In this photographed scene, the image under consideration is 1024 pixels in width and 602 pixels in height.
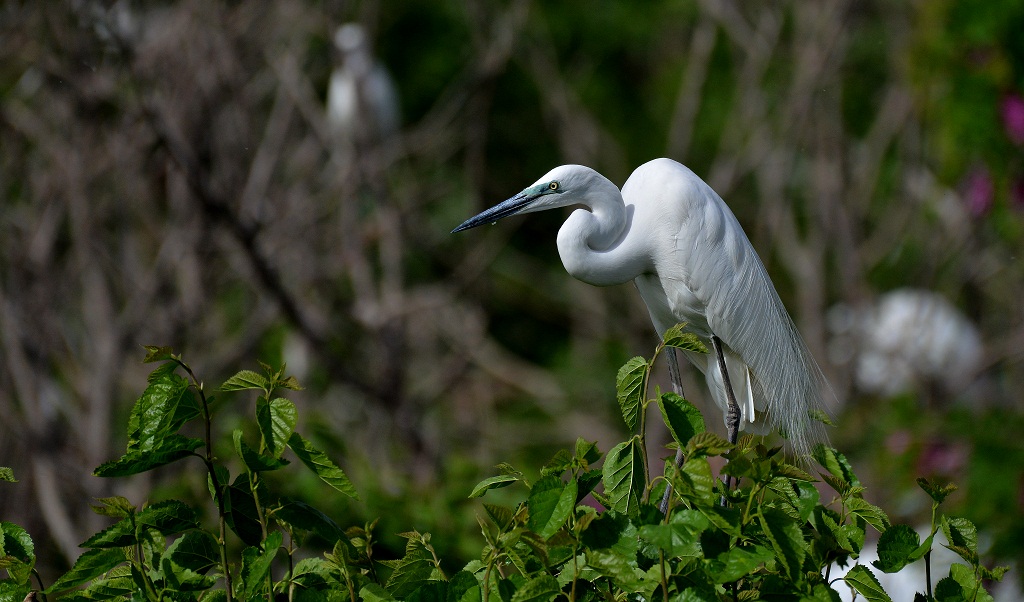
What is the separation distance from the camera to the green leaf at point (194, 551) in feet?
4.12

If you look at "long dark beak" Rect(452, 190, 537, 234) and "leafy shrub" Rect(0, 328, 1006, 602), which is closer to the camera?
"leafy shrub" Rect(0, 328, 1006, 602)

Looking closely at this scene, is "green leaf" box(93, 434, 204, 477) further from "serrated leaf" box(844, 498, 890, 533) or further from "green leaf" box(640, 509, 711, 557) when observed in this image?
"serrated leaf" box(844, 498, 890, 533)

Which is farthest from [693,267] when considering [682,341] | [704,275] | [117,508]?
[117,508]

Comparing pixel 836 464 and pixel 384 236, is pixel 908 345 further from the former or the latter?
pixel 836 464

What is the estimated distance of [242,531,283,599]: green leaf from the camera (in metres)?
1.17

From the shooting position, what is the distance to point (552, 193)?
1.79 metres

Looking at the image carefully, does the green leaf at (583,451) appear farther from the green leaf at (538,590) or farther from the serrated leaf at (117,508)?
the serrated leaf at (117,508)

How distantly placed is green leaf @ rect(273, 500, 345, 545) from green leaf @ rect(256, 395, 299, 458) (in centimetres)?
9

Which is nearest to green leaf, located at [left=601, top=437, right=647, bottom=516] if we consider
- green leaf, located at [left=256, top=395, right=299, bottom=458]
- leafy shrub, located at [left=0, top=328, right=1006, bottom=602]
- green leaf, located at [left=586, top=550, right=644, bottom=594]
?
leafy shrub, located at [left=0, top=328, right=1006, bottom=602]

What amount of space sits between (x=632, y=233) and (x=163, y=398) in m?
0.94

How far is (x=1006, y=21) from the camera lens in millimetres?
4270

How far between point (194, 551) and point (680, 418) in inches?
22.7

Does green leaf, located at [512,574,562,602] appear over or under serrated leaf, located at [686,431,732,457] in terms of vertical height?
under

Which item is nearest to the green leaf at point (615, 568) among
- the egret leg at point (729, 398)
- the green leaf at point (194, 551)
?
the green leaf at point (194, 551)
